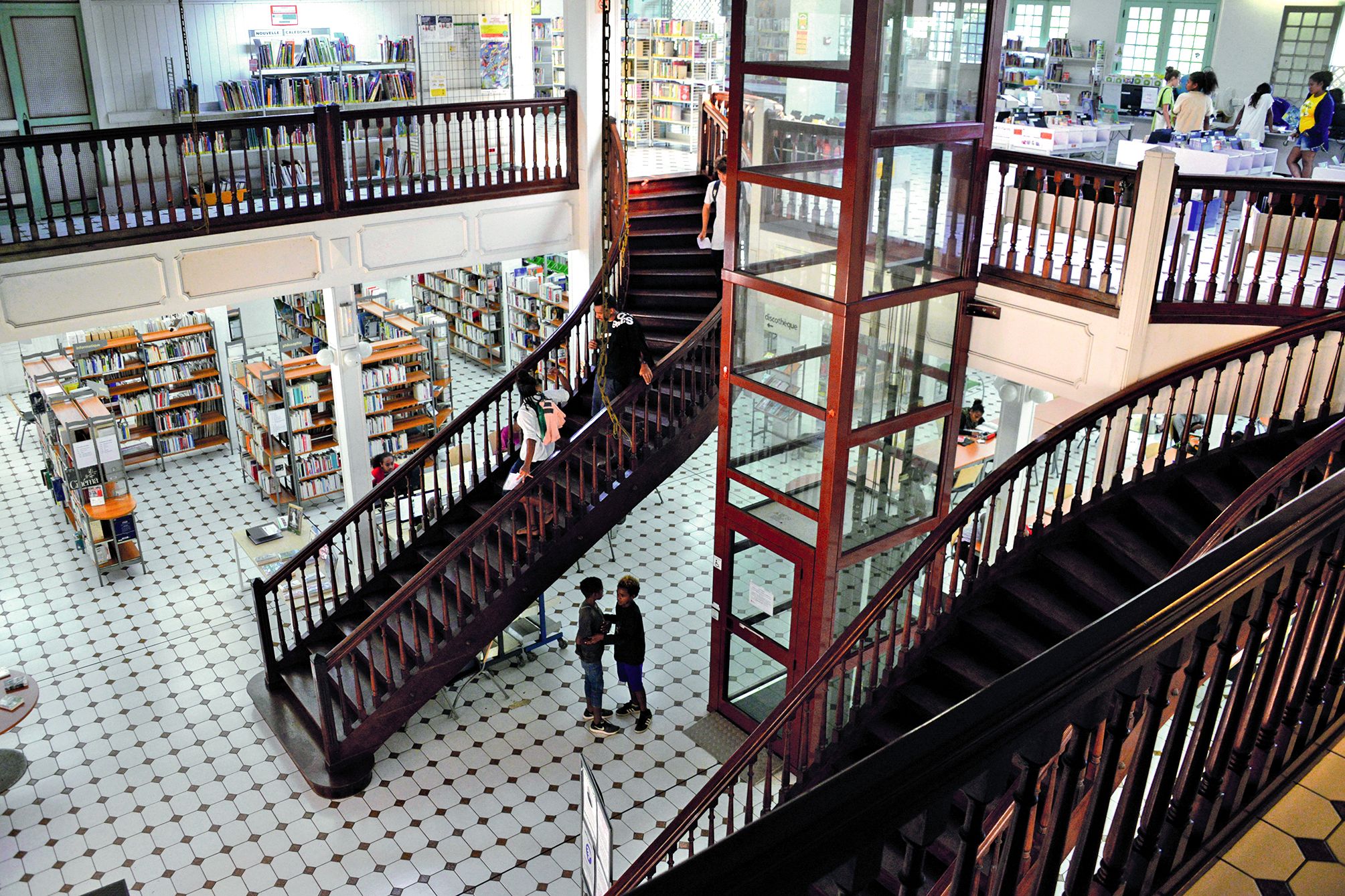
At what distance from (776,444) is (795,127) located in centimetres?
228

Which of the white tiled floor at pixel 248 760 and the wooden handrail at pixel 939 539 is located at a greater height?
the wooden handrail at pixel 939 539

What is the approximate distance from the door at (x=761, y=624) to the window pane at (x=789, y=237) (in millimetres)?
1994

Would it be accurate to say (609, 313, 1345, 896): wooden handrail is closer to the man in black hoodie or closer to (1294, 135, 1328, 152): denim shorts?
the man in black hoodie

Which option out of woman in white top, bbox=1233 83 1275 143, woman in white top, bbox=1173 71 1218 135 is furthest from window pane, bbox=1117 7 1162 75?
woman in white top, bbox=1173 71 1218 135

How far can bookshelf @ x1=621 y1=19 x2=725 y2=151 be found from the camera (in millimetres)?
16859

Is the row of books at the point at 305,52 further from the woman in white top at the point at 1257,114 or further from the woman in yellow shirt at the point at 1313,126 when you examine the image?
the woman in white top at the point at 1257,114

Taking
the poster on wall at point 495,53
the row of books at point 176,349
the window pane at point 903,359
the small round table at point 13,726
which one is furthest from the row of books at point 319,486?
the window pane at point 903,359

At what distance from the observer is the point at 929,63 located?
6.77 meters

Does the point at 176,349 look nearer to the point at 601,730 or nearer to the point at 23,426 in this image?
the point at 23,426

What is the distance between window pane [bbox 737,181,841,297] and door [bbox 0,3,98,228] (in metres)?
7.84

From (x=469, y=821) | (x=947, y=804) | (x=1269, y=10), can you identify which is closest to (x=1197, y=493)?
(x=469, y=821)

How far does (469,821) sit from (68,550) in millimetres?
6570

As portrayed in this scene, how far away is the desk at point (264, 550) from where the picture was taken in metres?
10.5

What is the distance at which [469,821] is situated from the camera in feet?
25.2
